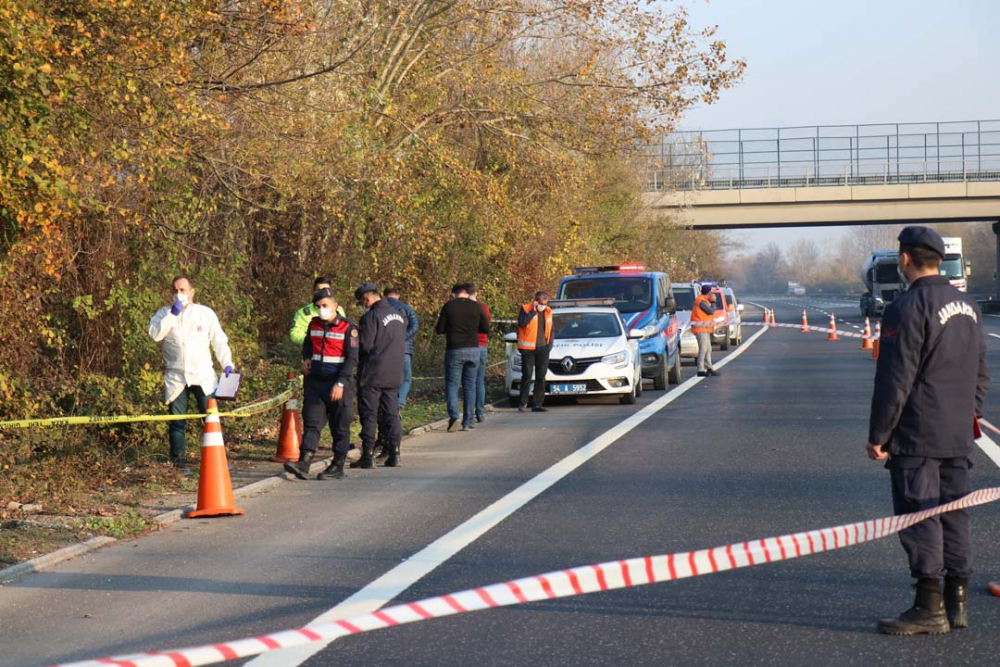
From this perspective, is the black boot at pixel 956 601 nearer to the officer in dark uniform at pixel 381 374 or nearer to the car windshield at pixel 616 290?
the officer in dark uniform at pixel 381 374

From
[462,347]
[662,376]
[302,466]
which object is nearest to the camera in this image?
[302,466]

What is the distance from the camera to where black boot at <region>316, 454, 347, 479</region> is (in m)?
12.2

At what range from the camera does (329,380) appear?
1215cm

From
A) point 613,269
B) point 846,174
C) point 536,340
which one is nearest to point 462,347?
point 536,340

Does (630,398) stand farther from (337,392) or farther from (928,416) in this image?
(928,416)

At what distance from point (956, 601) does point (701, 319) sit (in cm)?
1831

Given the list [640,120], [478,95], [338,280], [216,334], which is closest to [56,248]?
[216,334]

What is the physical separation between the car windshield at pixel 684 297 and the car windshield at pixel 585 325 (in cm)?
1283

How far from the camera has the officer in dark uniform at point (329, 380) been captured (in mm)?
12125

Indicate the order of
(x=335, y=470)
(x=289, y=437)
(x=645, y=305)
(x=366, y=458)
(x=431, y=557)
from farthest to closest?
(x=645, y=305) < (x=289, y=437) < (x=366, y=458) < (x=335, y=470) < (x=431, y=557)

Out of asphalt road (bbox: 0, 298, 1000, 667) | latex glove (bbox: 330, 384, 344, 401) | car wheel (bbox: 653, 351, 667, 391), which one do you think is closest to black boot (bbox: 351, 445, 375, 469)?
asphalt road (bbox: 0, 298, 1000, 667)

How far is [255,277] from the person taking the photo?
2378cm

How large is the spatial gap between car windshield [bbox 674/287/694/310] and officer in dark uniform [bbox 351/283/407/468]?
21.5 meters

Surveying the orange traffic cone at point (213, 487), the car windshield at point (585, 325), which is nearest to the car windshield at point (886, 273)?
the car windshield at point (585, 325)
